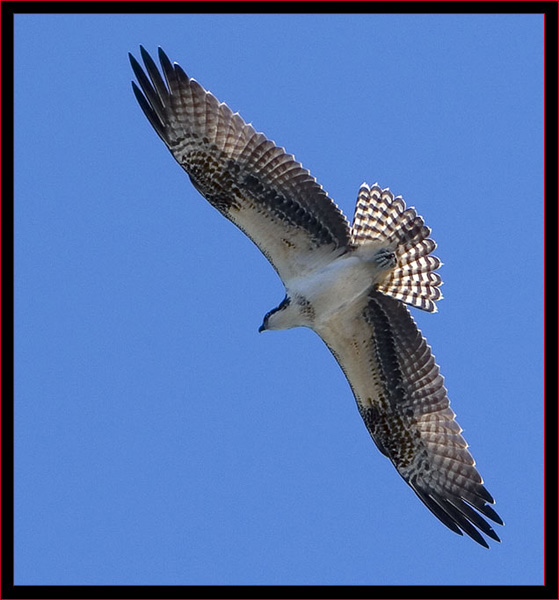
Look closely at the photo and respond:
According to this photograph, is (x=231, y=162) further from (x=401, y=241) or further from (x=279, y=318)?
(x=401, y=241)

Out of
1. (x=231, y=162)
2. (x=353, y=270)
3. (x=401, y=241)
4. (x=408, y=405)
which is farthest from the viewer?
(x=408, y=405)

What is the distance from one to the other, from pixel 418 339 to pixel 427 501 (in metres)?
1.57

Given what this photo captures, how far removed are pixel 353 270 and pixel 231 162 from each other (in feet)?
4.97

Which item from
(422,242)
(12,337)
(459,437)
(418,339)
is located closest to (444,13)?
(422,242)

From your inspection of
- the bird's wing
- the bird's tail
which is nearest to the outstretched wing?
the bird's tail

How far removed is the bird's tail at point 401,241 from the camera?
44.8ft

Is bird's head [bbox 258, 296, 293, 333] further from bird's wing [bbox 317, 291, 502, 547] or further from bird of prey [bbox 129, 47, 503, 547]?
bird's wing [bbox 317, 291, 502, 547]

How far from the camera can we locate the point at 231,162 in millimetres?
13219

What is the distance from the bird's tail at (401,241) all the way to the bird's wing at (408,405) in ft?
0.71

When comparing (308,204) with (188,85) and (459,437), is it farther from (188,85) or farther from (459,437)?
(459,437)

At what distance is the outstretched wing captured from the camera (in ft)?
43.2

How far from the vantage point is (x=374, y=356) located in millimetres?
13922

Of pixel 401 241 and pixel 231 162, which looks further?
pixel 401 241

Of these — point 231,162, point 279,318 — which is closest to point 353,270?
point 279,318
